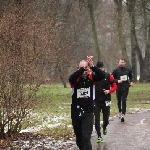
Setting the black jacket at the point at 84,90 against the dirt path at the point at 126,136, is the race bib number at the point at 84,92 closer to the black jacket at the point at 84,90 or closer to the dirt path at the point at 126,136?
the black jacket at the point at 84,90

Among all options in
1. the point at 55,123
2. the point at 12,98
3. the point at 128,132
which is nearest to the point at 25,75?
the point at 12,98

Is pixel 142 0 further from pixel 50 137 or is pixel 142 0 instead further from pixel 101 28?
pixel 101 28

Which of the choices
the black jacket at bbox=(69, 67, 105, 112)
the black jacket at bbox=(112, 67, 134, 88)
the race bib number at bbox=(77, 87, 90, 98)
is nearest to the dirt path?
the black jacket at bbox=(112, 67, 134, 88)

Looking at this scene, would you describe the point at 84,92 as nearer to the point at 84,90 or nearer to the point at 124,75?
the point at 84,90

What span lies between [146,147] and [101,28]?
144ft

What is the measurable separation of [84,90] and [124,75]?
570 cm

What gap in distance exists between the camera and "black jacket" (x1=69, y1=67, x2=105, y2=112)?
7.20 metres

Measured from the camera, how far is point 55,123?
44.5 ft

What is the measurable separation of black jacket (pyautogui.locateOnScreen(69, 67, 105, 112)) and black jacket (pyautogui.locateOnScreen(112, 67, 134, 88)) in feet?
17.8

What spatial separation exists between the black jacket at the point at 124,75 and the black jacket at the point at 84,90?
17.8ft

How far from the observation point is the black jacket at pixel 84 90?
7.20 meters

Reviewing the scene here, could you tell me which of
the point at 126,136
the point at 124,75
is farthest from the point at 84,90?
the point at 124,75

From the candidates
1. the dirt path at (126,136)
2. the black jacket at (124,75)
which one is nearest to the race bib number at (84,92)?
the dirt path at (126,136)

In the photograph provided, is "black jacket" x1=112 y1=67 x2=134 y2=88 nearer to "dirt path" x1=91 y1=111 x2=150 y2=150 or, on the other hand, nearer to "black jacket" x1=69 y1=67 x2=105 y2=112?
"dirt path" x1=91 y1=111 x2=150 y2=150
